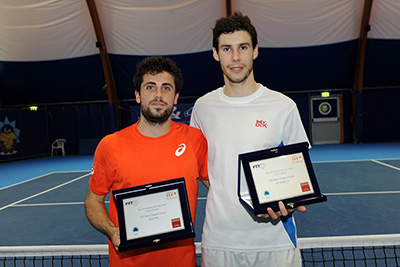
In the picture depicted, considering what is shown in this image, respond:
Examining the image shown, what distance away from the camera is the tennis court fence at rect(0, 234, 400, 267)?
269 centimetres

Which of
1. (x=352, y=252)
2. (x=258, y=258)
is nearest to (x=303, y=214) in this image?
(x=352, y=252)

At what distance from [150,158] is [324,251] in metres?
2.58

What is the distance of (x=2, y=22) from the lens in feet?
45.1

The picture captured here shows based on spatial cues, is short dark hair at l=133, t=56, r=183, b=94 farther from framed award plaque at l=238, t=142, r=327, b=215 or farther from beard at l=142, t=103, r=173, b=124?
framed award plaque at l=238, t=142, r=327, b=215

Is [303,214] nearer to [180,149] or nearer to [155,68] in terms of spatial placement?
[180,149]

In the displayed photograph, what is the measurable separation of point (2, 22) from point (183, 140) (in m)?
15.3

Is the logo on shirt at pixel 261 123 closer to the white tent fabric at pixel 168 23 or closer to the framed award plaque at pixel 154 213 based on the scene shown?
the framed award plaque at pixel 154 213

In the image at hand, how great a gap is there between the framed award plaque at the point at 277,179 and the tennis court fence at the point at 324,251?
3.64 feet

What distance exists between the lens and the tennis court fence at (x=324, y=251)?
8.82 ft

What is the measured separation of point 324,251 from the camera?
11.6ft

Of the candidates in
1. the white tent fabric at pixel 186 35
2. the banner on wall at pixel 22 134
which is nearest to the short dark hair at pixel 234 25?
the white tent fabric at pixel 186 35

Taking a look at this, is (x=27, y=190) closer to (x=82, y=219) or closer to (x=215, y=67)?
(x=82, y=219)

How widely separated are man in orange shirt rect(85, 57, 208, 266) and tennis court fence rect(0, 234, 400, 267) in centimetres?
75

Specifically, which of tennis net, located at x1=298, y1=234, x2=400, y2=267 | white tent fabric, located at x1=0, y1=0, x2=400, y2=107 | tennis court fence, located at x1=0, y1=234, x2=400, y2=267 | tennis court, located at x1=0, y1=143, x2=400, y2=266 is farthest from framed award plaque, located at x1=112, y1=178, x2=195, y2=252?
white tent fabric, located at x1=0, y1=0, x2=400, y2=107
